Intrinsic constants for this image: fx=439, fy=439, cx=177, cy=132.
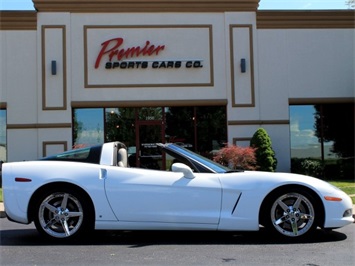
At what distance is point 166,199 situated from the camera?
568cm

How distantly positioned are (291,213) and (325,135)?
12098 mm

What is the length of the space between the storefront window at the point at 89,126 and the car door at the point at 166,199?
1057 cm

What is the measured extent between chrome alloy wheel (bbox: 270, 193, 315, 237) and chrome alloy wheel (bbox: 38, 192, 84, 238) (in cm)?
256

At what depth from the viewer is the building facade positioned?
1587 centimetres

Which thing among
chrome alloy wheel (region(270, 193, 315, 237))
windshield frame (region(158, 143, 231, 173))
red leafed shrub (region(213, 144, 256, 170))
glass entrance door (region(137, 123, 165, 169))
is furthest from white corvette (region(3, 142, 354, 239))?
glass entrance door (region(137, 123, 165, 169))

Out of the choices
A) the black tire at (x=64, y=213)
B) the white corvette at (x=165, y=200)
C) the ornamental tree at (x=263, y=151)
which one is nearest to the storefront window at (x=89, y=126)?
the ornamental tree at (x=263, y=151)

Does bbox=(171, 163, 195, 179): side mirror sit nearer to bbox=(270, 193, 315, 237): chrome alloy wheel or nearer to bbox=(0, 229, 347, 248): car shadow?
bbox=(0, 229, 347, 248): car shadow

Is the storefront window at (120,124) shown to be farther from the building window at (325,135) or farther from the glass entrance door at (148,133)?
the building window at (325,135)

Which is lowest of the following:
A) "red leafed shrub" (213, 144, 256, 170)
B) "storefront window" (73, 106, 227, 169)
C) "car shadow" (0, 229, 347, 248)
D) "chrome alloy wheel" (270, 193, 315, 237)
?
"car shadow" (0, 229, 347, 248)

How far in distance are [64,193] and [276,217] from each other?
281cm

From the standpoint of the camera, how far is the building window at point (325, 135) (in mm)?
16828

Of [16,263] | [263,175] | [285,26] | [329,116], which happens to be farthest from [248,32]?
[16,263]

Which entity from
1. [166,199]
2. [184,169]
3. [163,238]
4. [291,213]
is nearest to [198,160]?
[184,169]

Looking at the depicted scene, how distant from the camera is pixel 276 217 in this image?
5773 millimetres
